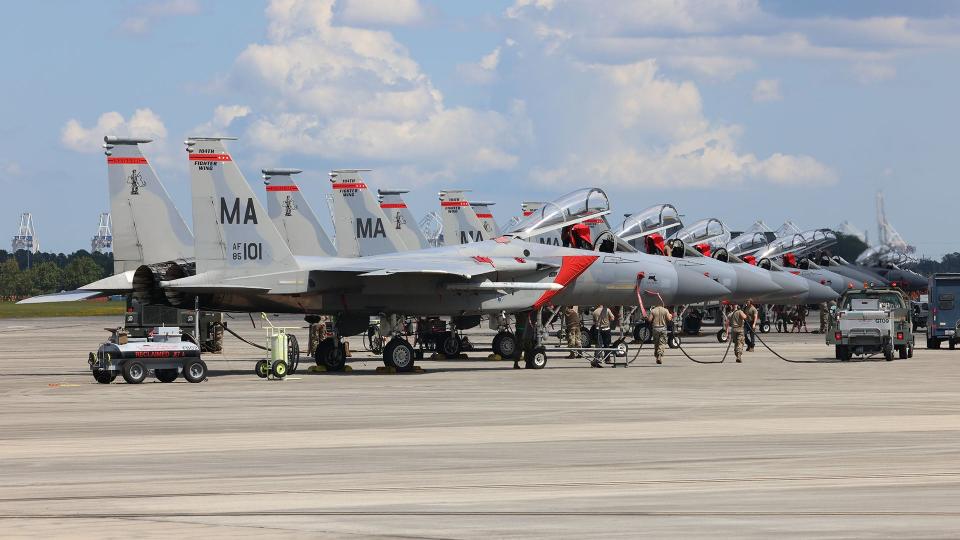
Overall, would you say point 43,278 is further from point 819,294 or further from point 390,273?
point 390,273

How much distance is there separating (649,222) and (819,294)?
15.3m

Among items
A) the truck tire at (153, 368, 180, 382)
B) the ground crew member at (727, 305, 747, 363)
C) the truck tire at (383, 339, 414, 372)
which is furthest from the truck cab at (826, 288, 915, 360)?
the truck tire at (153, 368, 180, 382)

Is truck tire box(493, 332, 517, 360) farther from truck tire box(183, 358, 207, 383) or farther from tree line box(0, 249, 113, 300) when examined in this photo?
tree line box(0, 249, 113, 300)

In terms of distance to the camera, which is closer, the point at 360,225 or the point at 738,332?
the point at 738,332

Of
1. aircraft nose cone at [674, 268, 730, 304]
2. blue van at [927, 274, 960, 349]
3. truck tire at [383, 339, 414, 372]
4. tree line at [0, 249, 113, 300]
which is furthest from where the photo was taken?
tree line at [0, 249, 113, 300]

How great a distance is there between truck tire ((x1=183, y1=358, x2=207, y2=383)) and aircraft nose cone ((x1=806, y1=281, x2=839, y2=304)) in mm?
31051

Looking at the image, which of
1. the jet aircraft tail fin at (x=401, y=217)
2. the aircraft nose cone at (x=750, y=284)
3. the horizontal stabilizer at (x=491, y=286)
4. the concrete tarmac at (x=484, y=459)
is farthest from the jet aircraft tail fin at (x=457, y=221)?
the concrete tarmac at (x=484, y=459)

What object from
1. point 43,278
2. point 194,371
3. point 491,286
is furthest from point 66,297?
point 43,278

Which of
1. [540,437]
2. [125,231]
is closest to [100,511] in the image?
[540,437]

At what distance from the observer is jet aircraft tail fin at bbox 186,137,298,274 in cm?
2641

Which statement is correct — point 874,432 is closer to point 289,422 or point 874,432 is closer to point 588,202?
point 289,422

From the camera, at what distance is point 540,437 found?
15258 mm

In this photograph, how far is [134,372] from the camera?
25.0 metres

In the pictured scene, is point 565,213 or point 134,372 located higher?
point 565,213
